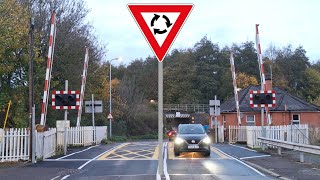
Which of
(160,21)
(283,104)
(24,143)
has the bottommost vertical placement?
(24,143)

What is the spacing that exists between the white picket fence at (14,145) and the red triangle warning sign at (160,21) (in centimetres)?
1297

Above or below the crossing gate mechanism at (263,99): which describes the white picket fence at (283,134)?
below

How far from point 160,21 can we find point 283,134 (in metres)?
20.4

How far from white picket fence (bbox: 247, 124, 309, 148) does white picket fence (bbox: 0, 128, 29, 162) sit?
13.1 metres

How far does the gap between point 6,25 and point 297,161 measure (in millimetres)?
15697

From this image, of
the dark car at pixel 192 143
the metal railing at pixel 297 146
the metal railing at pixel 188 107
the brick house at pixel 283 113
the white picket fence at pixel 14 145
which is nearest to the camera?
the metal railing at pixel 297 146

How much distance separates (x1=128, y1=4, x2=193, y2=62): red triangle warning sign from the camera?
761cm

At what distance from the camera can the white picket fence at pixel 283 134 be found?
25.9m

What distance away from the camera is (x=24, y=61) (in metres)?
30.3

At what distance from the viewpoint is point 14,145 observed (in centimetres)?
1912

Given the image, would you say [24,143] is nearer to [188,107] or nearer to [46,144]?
[46,144]

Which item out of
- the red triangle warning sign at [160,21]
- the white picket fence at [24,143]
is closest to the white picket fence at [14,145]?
the white picket fence at [24,143]

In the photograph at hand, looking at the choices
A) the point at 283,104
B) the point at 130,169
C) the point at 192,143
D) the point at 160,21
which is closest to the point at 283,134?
the point at 192,143

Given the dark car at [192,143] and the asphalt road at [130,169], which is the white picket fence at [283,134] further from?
the asphalt road at [130,169]
